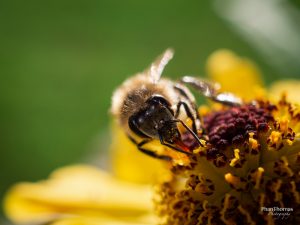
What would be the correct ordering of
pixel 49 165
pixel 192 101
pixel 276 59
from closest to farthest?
pixel 192 101, pixel 276 59, pixel 49 165

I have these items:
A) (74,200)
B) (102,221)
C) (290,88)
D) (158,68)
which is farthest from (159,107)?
(290,88)

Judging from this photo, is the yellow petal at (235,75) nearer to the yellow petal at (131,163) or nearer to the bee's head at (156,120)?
the yellow petal at (131,163)

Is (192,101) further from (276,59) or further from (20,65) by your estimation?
(20,65)

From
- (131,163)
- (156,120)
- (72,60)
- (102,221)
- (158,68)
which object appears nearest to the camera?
(156,120)

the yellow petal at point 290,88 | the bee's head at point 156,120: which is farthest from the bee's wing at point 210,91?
the yellow petal at point 290,88

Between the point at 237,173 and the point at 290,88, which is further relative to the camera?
the point at 290,88

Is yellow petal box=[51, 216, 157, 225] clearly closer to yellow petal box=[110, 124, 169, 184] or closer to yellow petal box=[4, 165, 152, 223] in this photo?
yellow petal box=[4, 165, 152, 223]

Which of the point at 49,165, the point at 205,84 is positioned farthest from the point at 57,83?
the point at 205,84

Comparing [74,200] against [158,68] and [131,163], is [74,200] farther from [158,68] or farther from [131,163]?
[158,68]
